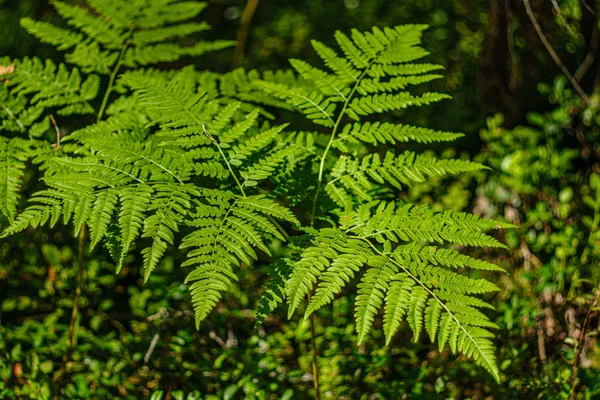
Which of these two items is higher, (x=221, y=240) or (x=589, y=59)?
(x=589, y=59)

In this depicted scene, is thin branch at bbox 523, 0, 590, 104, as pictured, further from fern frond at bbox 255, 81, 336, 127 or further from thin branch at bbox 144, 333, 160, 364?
thin branch at bbox 144, 333, 160, 364

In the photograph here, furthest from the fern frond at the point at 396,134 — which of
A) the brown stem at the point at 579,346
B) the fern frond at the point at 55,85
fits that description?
the fern frond at the point at 55,85

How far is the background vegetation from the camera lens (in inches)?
89.9

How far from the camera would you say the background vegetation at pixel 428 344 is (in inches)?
89.9

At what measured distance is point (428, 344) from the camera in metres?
2.60

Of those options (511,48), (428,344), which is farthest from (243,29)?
(428,344)

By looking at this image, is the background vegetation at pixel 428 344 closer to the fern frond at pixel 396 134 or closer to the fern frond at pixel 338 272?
the fern frond at pixel 338 272

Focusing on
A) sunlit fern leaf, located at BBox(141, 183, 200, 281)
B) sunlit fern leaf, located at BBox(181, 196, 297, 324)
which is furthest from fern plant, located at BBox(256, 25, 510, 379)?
sunlit fern leaf, located at BBox(141, 183, 200, 281)

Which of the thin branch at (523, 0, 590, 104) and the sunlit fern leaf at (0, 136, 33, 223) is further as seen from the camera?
the thin branch at (523, 0, 590, 104)

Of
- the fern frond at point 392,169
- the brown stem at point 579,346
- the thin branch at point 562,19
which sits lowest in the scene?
the brown stem at point 579,346

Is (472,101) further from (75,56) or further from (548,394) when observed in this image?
(75,56)

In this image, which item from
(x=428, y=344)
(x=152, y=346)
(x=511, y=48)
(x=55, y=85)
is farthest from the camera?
(x=511, y=48)

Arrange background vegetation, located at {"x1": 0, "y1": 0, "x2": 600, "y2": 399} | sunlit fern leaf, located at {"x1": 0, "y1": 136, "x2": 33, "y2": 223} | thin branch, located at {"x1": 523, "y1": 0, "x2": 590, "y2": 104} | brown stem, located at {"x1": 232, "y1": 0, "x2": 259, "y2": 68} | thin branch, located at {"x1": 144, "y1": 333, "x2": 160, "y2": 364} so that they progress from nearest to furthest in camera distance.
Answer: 1. sunlit fern leaf, located at {"x1": 0, "y1": 136, "x2": 33, "y2": 223}
2. background vegetation, located at {"x1": 0, "y1": 0, "x2": 600, "y2": 399}
3. thin branch, located at {"x1": 144, "y1": 333, "x2": 160, "y2": 364}
4. thin branch, located at {"x1": 523, "y1": 0, "x2": 590, "y2": 104}
5. brown stem, located at {"x1": 232, "y1": 0, "x2": 259, "y2": 68}

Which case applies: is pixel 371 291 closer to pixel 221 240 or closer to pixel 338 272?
pixel 338 272
